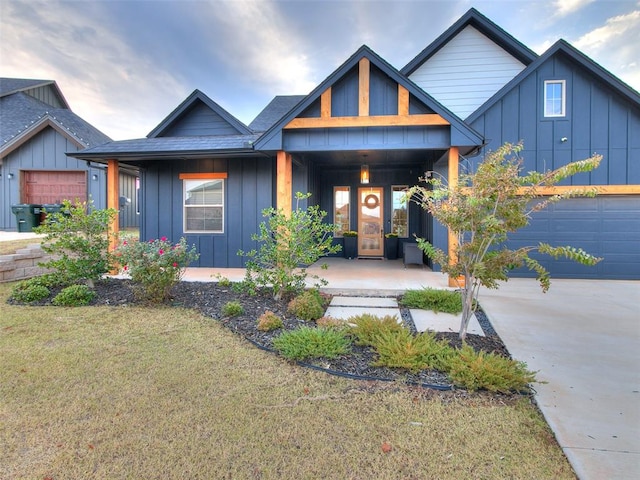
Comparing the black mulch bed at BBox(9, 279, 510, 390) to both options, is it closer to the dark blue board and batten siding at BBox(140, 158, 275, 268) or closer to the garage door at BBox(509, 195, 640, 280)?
the dark blue board and batten siding at BBox(140, 158, 275, 268)

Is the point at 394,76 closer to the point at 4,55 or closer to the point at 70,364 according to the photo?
the point at 70,364

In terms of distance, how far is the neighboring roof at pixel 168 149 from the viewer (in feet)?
24.6

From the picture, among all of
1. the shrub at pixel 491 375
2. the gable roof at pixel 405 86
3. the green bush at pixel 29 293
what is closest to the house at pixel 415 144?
the gable roof at pixel 405 86

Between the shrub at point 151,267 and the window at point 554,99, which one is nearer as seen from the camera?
the shrub at point 151,267

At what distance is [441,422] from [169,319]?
3.66 metres

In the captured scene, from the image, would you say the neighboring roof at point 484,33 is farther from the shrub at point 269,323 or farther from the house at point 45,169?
the house at point 45,169

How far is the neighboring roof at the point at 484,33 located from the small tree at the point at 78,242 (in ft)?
29.7

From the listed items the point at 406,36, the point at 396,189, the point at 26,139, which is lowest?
the point at 396,189

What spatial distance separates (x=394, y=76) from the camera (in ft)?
20.4

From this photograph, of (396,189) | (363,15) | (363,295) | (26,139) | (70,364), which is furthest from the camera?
(26,139)

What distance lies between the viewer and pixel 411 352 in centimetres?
319

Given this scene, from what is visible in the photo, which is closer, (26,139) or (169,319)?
(169,319)

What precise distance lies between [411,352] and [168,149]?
6.91 meters

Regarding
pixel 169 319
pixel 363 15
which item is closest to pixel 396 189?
pixel 363 15
